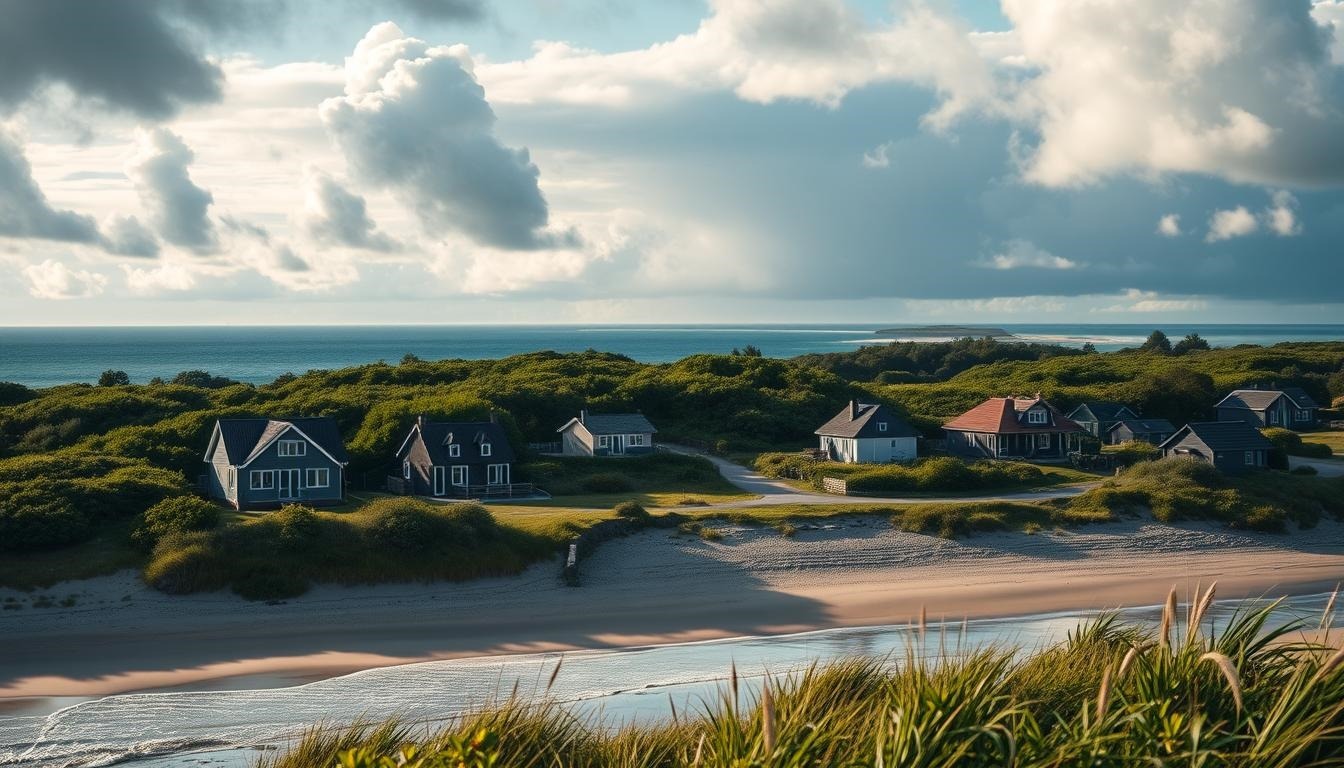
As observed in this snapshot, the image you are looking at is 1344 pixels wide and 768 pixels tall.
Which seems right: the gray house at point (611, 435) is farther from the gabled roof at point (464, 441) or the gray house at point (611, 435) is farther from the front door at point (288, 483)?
the front door at point (288, 483)

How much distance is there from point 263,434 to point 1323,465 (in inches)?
2235

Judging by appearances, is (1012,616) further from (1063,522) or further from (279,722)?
(279,722)

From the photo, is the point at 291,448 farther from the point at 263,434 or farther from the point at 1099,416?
the point at 1099,416

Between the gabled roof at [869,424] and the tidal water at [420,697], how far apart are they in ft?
97.7

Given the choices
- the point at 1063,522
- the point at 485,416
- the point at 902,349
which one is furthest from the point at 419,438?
the point at 902,349

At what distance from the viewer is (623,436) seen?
64.2 metres

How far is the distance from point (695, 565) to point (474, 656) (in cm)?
1157

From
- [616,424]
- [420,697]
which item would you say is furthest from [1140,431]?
[420,697]

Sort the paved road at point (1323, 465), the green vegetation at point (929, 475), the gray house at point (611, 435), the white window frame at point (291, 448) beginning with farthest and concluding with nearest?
the gray house at point (611, 435)
the paved road at point (1323, 465)
the green vegetation at point (929, 475)
the white window frame at point (291, 448)

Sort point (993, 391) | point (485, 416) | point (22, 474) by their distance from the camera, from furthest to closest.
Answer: point (993, 391)
point (485, 416)
point (22, 474)

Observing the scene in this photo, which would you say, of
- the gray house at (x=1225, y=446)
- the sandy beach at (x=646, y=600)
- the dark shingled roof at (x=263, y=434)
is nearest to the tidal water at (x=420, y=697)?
the sandy beach at (x=646, y=600)

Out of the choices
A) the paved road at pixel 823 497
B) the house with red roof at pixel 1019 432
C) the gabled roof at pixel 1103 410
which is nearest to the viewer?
the paved road at pixel 823 497

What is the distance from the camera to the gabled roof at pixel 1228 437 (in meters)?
59.2

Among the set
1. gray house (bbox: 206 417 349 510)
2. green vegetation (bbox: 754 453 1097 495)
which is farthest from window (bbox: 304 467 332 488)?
green vegetation (bbox: 754 453 1097 495)
